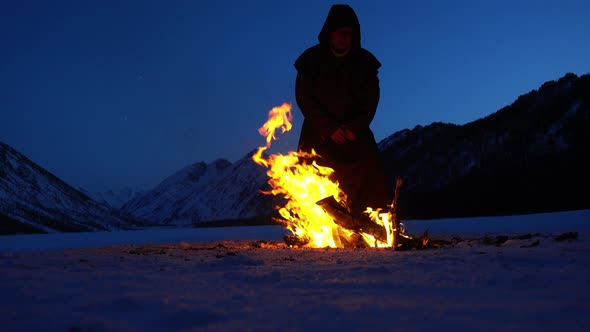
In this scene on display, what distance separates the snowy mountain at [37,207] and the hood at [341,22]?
124254mm

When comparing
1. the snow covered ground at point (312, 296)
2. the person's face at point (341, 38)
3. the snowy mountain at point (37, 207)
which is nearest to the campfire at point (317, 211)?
the person's face at point (341, 38)

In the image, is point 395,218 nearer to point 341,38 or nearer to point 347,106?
point 347,106

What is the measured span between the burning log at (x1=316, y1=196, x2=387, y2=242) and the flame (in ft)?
0.71

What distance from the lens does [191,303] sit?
333 cm

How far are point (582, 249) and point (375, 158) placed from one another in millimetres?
4363

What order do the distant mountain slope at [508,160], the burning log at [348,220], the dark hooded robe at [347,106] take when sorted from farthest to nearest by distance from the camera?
1. the distant mountain slope at [508,160]
2. the dark hooded robe at [347,106]
3. the burning log at [348,220]

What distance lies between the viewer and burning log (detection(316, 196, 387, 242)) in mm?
8562

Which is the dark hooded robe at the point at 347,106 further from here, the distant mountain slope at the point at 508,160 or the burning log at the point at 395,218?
the distant mountain slope at the point at 508,160

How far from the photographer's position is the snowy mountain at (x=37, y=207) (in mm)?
130500

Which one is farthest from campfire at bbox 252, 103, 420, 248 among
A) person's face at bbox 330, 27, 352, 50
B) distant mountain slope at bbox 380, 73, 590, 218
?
distant mountain slope at bbox 380, 73, 590, 218

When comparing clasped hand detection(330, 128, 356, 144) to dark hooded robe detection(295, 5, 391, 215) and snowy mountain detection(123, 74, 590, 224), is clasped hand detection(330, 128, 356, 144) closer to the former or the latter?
dark hooded robe detection(295, 5, 391, 215)

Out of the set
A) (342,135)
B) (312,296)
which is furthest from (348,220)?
(312,296)

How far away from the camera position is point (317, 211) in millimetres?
9227

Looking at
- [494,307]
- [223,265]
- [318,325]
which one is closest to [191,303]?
[318,325]
